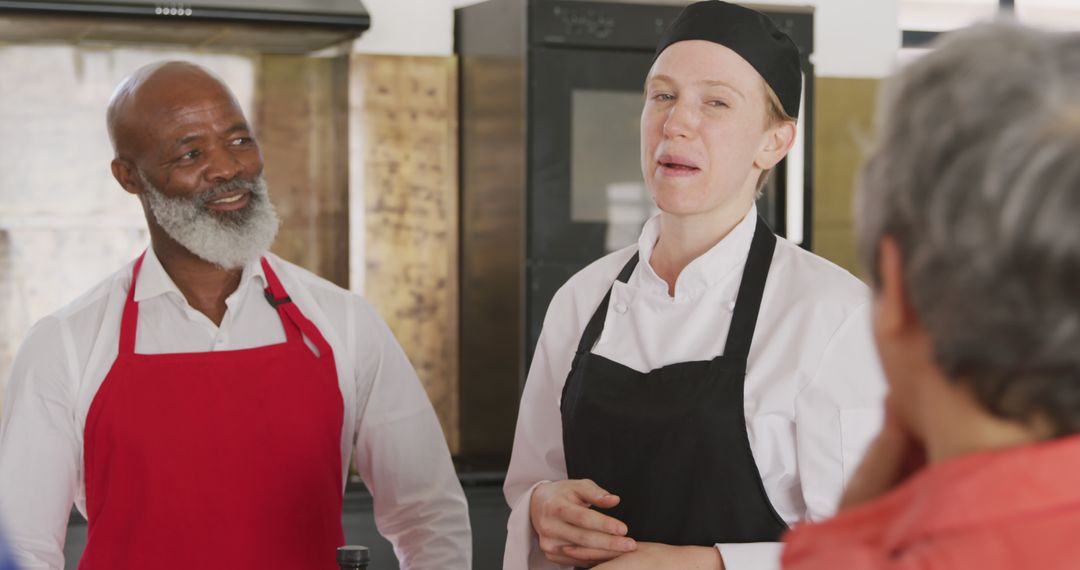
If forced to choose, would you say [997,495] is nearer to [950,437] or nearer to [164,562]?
[950,437]

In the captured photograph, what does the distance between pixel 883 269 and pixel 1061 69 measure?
13 cm

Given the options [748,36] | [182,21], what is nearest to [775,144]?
[748,36]

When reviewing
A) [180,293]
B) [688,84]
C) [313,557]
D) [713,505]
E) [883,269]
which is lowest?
[313,557]

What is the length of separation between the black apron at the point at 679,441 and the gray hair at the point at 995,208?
78 centimetres

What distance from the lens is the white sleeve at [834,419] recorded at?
1.36 meters

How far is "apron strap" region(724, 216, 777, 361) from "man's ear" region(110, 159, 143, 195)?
89cm

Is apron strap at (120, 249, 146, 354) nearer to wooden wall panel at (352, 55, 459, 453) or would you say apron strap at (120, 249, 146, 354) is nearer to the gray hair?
the gray hair

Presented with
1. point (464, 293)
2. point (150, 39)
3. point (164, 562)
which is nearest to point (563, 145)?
point (464, 293)

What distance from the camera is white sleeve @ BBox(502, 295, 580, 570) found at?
5.36ft

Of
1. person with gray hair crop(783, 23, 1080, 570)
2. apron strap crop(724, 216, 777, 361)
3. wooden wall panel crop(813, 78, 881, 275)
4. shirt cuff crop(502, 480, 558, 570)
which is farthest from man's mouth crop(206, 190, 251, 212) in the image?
wooden wall panel crop(813, 78, 881, 275)

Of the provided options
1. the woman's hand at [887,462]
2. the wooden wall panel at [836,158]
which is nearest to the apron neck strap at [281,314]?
the woman's hand at [887,462]

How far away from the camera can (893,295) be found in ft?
2.14

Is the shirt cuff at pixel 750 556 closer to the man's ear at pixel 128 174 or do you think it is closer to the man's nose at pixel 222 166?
the man's nose at pixel 222 166

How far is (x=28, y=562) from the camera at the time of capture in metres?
Answer: 1.63
